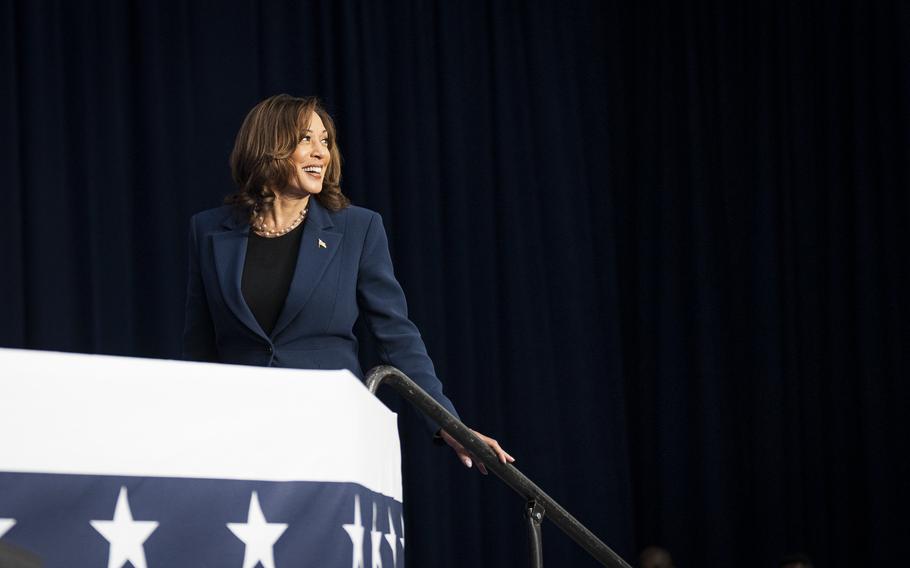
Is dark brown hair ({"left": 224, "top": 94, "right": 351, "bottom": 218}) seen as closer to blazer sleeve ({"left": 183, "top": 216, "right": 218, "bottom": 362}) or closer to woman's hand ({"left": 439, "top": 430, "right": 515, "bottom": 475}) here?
blazer sleeve ({"left": 183, "top": 216, "right": 218, "bottom": 362})

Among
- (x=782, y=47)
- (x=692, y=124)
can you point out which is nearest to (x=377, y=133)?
(x=692, y=124)

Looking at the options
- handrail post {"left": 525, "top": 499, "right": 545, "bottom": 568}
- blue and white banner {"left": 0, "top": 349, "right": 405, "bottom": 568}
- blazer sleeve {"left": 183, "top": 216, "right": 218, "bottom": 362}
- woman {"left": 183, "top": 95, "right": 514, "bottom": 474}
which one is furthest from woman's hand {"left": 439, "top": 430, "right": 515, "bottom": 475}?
blue and white banner {"left": 0, "top": 349, "right": 405, "bottom": 568}

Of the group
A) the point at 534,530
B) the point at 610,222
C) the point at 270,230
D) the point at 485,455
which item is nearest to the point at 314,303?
the point at 270,230

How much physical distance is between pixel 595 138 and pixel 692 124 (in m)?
0.42

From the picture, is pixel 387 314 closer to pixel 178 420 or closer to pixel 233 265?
pixel 233 265

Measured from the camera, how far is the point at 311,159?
2484 millimetres

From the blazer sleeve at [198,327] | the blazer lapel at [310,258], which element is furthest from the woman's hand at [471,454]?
the blazer sleeve at [198,327]

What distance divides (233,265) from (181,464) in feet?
3.68

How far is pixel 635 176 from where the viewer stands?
18.1 feet

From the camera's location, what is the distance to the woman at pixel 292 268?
2.31m

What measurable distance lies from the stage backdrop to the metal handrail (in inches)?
97.0

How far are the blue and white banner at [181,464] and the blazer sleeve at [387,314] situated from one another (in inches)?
37.7

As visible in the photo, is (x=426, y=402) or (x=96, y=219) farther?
(x=96, y=219)

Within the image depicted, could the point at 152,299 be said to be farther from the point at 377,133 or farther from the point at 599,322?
the point at 599,322
